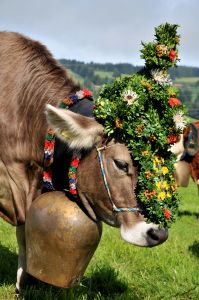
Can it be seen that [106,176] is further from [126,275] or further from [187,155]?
[187,155]

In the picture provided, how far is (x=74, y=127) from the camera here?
391 centimetres

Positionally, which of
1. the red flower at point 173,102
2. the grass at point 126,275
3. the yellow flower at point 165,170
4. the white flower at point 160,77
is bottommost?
the grass at point 126,275

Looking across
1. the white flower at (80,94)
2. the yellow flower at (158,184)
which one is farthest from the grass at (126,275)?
the white flower at (80,94)

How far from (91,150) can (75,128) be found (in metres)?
0.36

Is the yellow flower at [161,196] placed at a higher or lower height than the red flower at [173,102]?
lower

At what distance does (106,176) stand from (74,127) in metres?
0.51

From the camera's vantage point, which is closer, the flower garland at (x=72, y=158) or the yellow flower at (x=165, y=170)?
the yellow flower at (x=165, y=170)

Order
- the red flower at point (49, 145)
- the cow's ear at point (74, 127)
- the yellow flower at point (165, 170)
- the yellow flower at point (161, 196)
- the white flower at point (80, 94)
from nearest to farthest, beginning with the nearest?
the cow's ear at point (74, 127)
the yellow flower at point (161, 196)
the yellow flower at point (165, 170)
the red flower at point (49, 145)
the white flower at point (80, 94)

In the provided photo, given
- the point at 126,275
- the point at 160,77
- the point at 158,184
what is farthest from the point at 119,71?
the point at 158,184

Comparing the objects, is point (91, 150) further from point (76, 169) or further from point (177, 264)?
point (177, 264)

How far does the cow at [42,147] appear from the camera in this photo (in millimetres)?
4000

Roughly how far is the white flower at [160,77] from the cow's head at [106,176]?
0.66 m

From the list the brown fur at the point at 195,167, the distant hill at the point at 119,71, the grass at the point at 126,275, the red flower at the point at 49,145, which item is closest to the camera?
the red flower at the point at 49,145

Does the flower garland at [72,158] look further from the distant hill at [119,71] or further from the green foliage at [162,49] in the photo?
the distant hill at [119,71]
